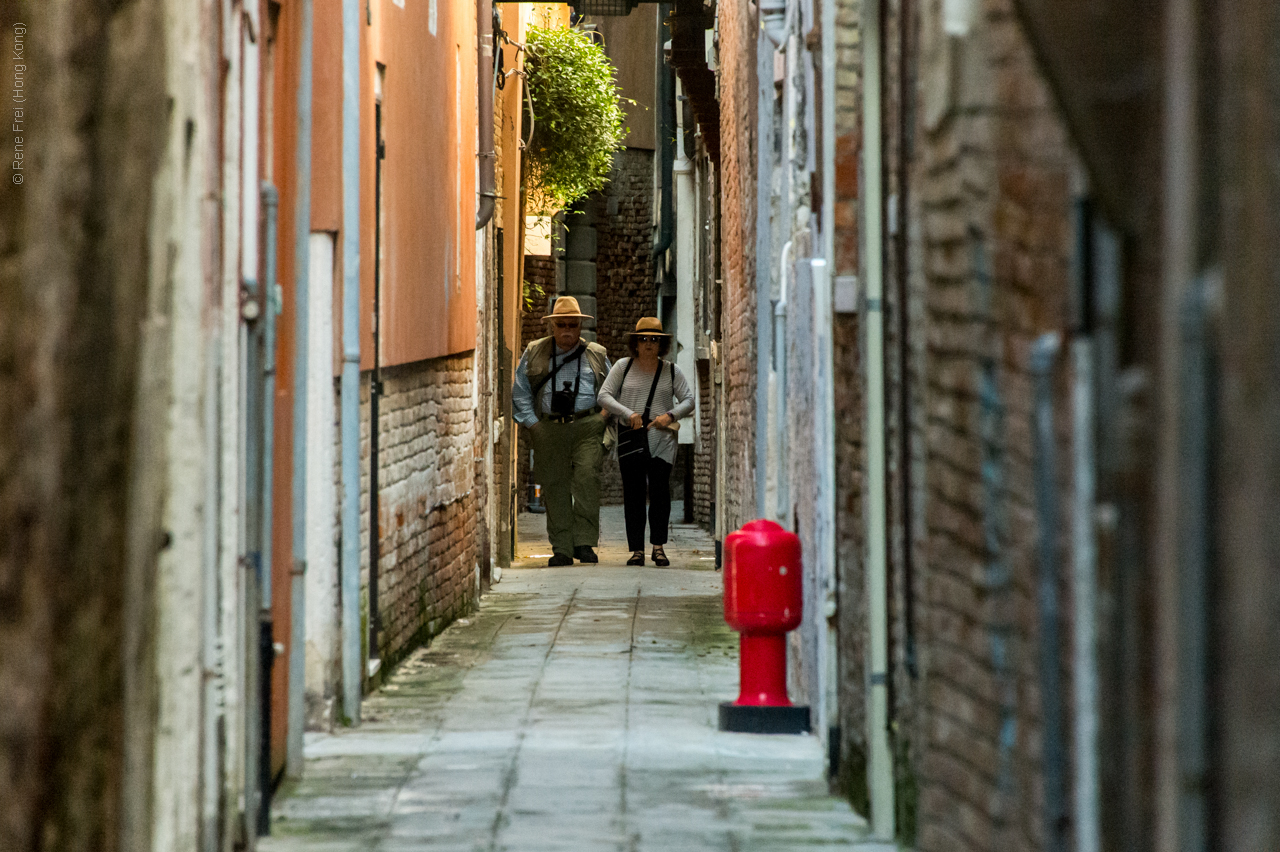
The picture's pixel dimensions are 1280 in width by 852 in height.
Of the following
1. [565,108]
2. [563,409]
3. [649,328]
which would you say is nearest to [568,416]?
[563,409]

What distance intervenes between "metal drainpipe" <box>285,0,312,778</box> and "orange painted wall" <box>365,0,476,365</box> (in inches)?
65.6

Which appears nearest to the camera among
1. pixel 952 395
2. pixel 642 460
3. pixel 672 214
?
pixel 952 395

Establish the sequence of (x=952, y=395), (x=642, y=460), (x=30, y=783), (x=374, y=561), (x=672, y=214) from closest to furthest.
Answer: (x=30, y=783) → (x=952, y=395) → (x=374, y=561) → (x=642, y=460) → (x=672, y=214)

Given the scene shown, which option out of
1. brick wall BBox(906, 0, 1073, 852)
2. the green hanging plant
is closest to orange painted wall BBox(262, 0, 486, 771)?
brick wall BBox(906, 0, 1073, 852)

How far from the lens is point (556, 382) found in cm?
1290

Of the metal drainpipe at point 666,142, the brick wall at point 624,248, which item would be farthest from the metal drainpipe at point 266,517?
the brick wall at point 624,248

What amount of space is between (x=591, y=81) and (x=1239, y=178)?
48.3ft

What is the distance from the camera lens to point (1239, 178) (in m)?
2.11

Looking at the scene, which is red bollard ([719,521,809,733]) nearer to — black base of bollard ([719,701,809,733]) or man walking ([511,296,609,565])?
black base of bollard ([719,701,809,733])

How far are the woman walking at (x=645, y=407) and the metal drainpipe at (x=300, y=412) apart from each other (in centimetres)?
703

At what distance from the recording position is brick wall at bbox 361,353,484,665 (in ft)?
26.2

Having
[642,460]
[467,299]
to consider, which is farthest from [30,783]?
[642,460]

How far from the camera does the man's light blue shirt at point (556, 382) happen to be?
42.4 feet

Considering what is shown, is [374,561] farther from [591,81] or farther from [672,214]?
[672,214]
